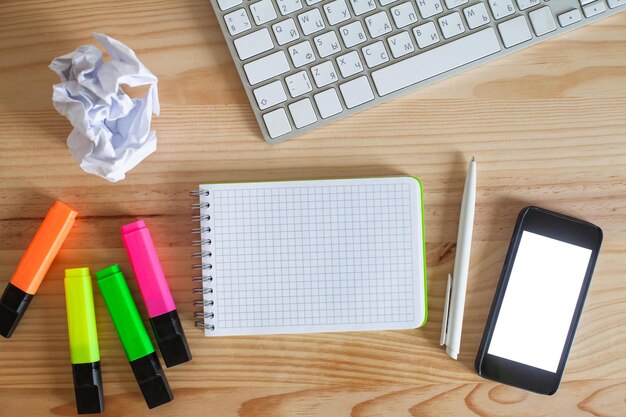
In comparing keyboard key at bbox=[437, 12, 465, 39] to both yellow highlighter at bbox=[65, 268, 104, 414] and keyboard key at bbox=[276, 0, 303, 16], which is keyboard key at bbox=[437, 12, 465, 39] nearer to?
keyboard key at bbox=[276, 0, 303, 16]

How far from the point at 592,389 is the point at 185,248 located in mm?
433

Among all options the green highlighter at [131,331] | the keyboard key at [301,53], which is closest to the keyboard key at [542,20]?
the keyboard key at [301,53]

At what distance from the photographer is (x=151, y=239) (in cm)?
58

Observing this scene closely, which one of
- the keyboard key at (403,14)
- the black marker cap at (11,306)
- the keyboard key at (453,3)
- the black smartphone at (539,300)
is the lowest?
the black smartphone at (539,300)

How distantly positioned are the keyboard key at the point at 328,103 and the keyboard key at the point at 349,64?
0.02m

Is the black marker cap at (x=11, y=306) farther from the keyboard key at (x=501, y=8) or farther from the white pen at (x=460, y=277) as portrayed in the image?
the keyboard key at (x=501, y=8)

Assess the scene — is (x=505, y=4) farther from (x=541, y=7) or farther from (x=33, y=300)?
(x=33, y=300)

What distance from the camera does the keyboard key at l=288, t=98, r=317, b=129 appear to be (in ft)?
1.87

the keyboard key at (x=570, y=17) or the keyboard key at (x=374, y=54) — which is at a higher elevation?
the keyboard key at (x=374, y=54)

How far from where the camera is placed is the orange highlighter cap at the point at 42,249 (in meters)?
0.56

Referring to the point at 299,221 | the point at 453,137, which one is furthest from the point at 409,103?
the point at 299,221

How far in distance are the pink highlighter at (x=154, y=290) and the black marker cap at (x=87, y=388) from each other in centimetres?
7

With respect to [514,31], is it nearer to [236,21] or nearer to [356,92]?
[356,92]

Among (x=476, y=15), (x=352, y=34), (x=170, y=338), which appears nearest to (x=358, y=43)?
(x=352, y=34)
